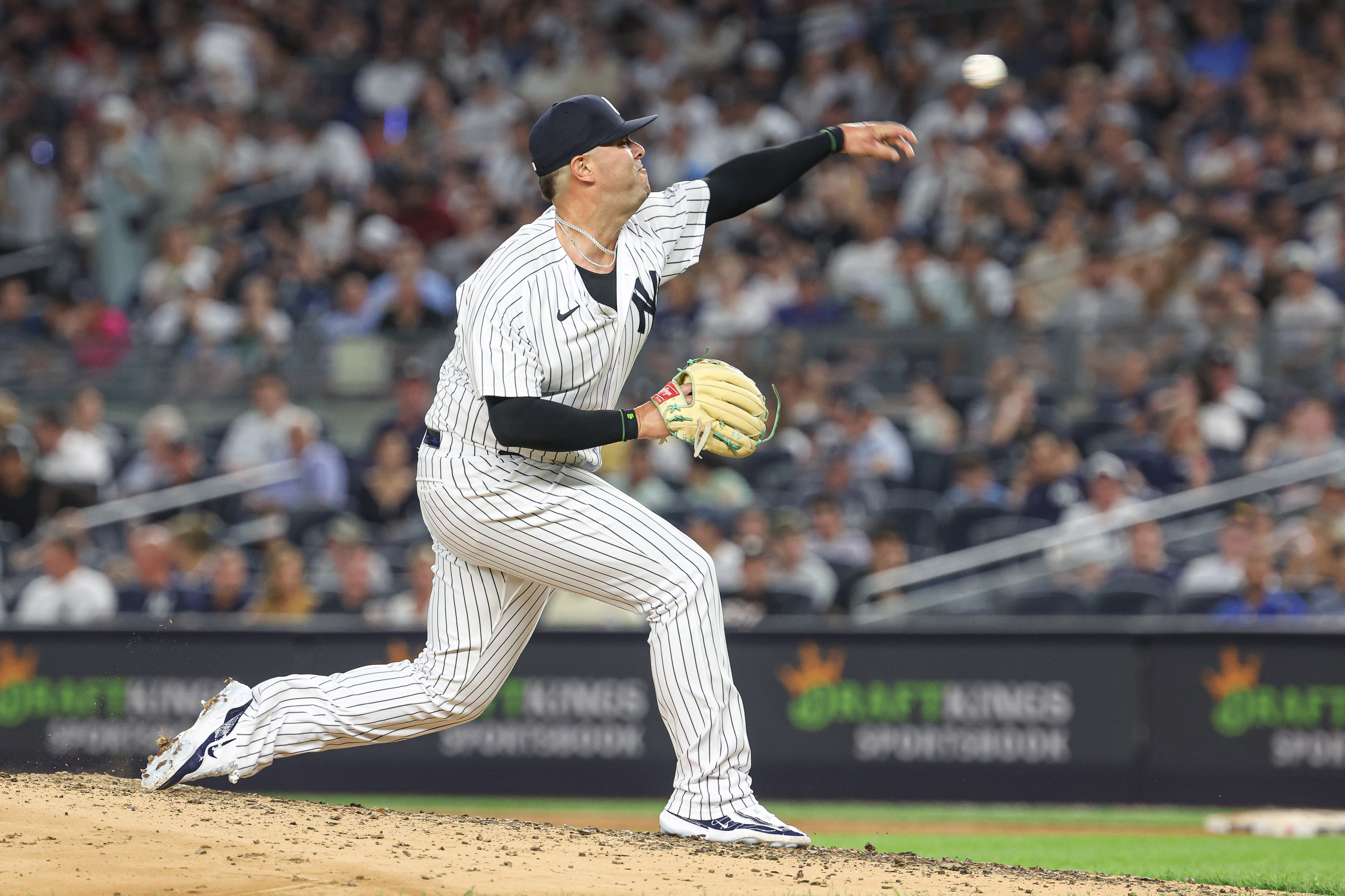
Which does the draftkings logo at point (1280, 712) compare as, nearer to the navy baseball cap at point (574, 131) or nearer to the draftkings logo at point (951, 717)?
the draftkings logo at point (951, 717)

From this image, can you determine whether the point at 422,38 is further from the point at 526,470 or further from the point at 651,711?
the point at 526,470

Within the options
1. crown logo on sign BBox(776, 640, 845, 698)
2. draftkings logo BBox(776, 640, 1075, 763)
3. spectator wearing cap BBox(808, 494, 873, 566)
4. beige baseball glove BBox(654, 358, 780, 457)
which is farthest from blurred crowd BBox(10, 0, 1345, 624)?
beige baseball glove BBox(654, 358, 780, 457)

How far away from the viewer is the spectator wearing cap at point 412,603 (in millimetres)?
9195

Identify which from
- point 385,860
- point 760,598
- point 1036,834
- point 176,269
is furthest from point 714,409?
point 176,269

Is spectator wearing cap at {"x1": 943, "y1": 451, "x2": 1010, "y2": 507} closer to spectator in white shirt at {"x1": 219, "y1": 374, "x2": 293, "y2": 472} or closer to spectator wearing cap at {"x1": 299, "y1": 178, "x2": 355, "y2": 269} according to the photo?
spectator in white shirt at {"x1": 219, "y1": 374, "x2": 293, "y2": 472}

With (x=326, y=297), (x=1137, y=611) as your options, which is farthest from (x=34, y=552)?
(x=1137, y=611)

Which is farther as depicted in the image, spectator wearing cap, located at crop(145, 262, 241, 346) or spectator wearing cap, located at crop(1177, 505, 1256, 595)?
spectator wearing cap, located at crop(145, 262, 241, 346)

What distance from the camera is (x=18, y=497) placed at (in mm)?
10391

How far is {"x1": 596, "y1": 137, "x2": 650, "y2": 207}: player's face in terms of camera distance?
4.44 meters

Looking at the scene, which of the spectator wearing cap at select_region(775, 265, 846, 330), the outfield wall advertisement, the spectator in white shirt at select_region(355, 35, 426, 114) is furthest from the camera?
the spectator in white shirt at select_region(355, 35, 426, 114)

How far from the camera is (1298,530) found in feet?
30.1

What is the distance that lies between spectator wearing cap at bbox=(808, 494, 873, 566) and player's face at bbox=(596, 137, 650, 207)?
5.23 meters

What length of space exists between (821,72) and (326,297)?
→ 442 cm

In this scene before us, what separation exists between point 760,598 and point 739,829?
4667 millimetres
